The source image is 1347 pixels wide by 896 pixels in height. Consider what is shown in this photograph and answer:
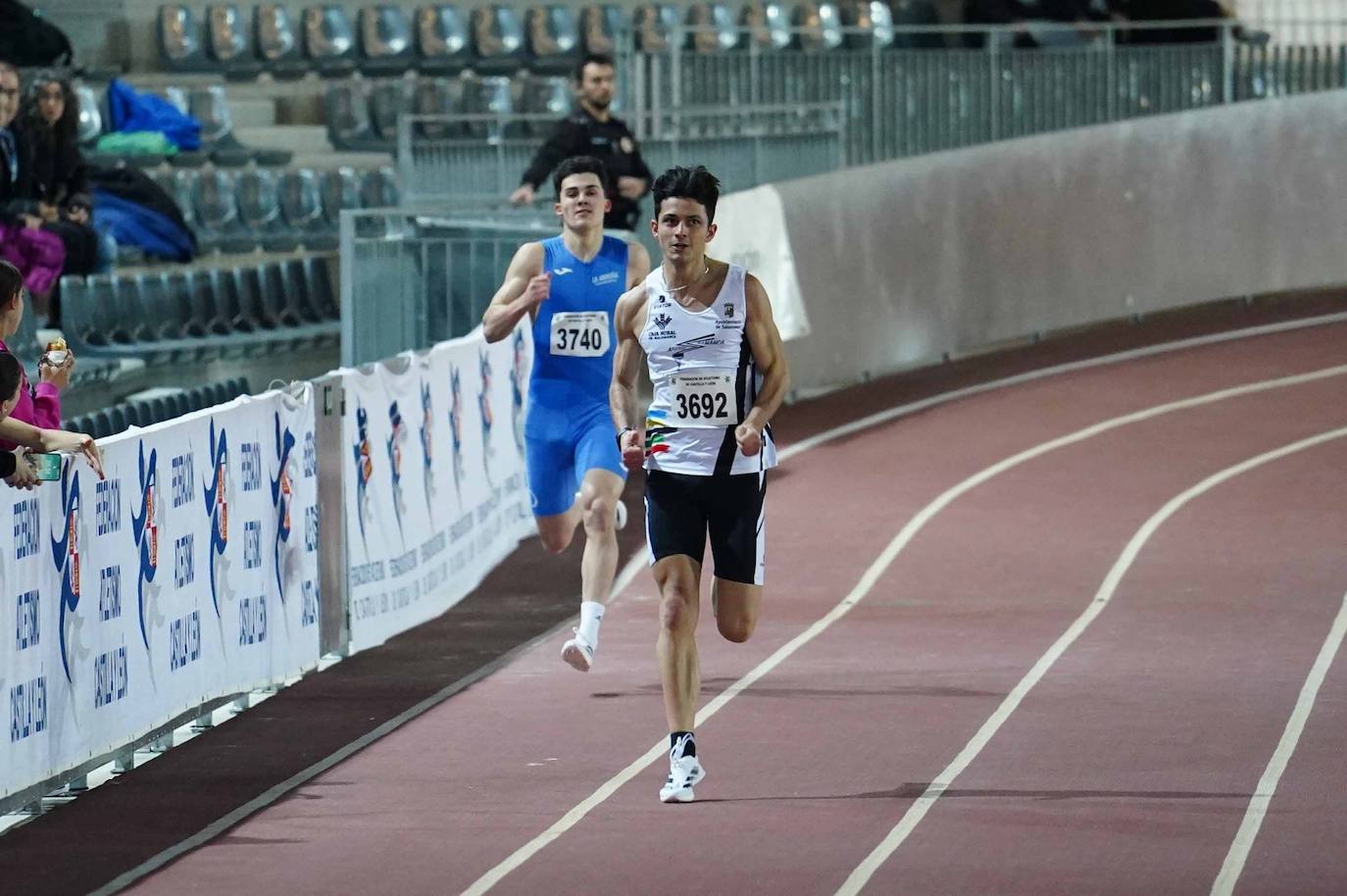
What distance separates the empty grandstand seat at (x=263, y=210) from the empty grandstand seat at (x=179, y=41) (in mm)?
3618

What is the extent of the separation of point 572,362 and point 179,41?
14443 mm

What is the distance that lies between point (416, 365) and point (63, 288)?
5318 mm

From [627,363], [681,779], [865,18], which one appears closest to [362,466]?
[627,363]

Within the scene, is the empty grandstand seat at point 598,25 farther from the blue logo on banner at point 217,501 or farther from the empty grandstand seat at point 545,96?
the blue logo on banner at point 217,501

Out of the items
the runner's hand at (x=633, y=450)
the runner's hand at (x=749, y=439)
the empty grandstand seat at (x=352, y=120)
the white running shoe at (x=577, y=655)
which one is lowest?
the white running shoe at (x=577, y=655)

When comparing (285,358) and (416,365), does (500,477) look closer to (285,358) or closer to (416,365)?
(416,365)

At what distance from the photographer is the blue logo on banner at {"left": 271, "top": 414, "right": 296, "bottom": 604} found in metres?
→ 9.88

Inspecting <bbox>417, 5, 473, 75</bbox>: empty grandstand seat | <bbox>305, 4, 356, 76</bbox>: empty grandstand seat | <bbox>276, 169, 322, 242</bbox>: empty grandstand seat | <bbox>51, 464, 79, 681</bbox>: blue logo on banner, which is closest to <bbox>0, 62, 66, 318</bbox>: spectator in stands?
<bbox>276, 169, 322, 242</bbox>: empty grandstand seat

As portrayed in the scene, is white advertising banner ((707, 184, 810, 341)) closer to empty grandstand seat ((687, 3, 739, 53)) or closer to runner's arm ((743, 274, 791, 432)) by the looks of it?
empty grandstand seat ((687, 3, 739, 53))

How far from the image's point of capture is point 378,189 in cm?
2103

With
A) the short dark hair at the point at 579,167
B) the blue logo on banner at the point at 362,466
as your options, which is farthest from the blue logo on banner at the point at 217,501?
the short dark hair at the point at 579,167

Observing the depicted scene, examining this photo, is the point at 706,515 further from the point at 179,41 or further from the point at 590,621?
the point at 179,41

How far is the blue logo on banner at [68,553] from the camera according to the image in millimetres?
7816

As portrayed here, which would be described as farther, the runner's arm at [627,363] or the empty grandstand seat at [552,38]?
the empty grandstand seat at [552,38]
